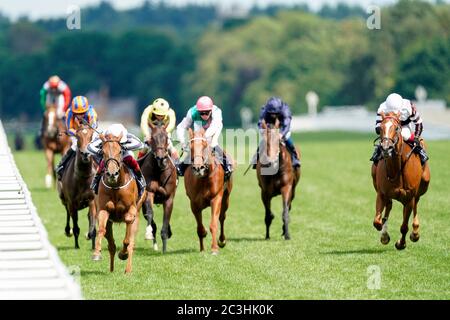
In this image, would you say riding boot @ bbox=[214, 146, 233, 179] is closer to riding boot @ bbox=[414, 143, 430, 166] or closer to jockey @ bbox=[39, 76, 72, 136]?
riding boot @ bbox=[414, 143, 430, 166]

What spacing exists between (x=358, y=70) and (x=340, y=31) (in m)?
20.1

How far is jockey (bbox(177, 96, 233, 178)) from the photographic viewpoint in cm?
1847

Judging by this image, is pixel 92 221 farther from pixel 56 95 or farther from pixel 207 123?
pixel 56 95

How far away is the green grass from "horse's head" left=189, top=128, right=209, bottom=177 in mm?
1187

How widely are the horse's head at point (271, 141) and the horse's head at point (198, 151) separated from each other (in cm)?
233

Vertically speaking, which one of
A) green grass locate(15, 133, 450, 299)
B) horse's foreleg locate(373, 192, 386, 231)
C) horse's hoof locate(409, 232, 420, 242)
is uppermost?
horse's foreleg locate(373, 192, 386, 231)

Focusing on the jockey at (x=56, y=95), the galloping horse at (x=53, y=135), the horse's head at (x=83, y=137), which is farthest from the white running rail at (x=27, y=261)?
the galloping horse at (x=53, y=135)

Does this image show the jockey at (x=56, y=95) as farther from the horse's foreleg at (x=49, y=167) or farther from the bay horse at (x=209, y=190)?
the bay horse at (x=209, y=190)

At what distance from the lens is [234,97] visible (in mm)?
135875

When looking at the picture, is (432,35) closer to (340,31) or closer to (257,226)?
(340,31)

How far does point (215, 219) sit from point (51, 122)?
1316cm

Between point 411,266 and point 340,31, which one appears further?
point 340,31

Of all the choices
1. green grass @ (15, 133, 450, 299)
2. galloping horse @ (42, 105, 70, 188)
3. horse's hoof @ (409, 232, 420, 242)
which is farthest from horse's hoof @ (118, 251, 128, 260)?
galloping horse @ (42, 105, 70, 188)
